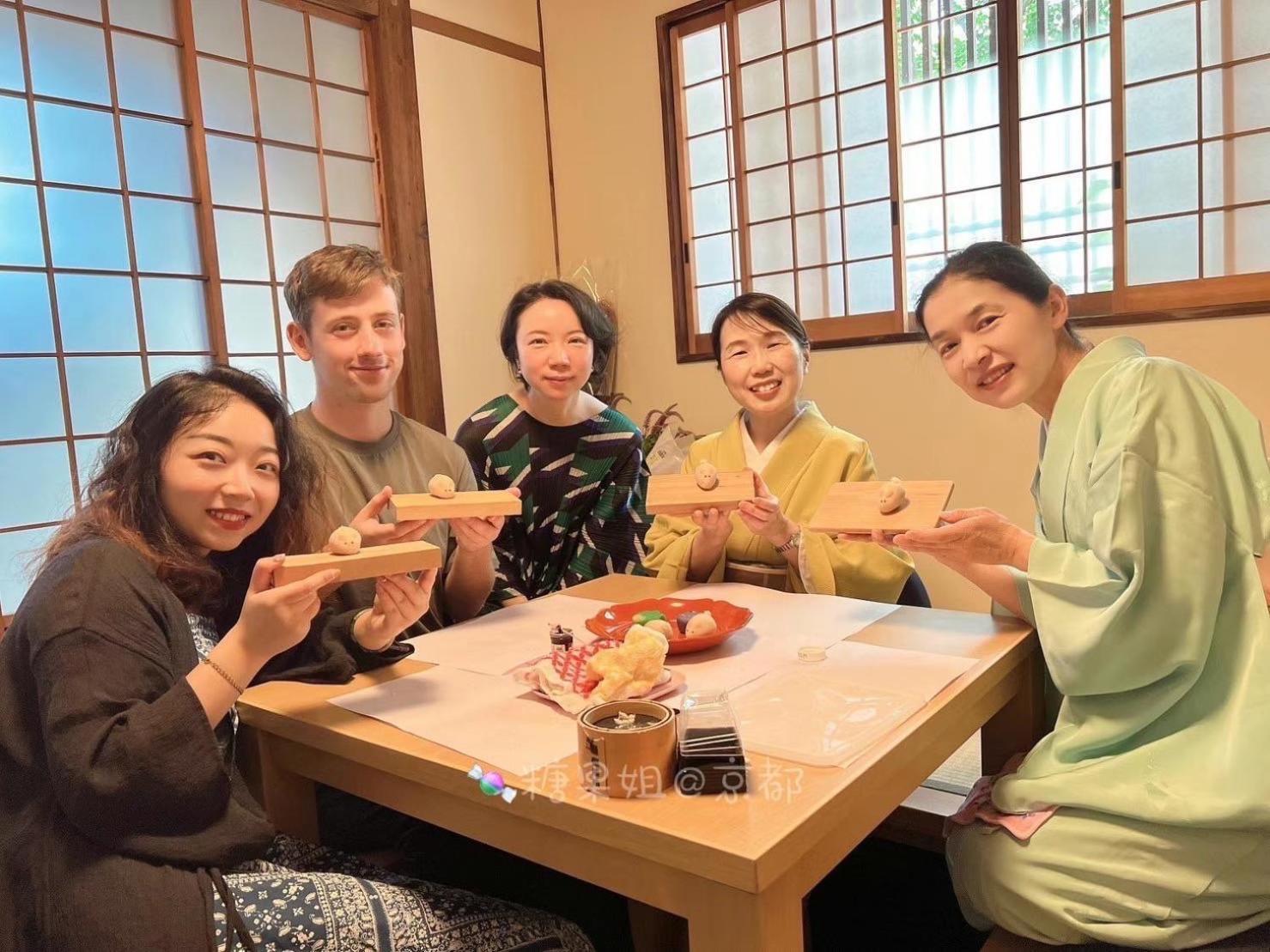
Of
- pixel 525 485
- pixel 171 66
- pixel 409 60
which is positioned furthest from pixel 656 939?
pixel 409 60

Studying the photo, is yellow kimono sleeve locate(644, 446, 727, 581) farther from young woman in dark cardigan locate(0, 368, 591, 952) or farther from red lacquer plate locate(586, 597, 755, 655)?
young woman in dark cardigan locate(0, 368, 591, 952)

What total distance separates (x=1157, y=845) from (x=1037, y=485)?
2.13 feet

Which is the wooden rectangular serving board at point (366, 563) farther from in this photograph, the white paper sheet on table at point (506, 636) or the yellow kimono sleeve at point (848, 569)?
the yellow kimono sleeve at point (848, 569)

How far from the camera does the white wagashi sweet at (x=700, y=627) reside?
1.51m

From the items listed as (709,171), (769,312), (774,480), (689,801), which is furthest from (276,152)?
(689,801)

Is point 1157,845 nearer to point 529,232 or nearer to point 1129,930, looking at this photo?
point 1129,930

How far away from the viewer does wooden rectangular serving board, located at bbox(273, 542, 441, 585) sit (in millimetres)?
1251

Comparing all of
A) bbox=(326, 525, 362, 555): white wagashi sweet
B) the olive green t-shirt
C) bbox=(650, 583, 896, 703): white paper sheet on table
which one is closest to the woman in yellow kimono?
bbox=(650, 583, 896, 703): white paper sheet on table

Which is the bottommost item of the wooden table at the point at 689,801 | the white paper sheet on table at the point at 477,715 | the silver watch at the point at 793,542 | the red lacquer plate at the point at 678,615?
the wooden table at the point at 689,801

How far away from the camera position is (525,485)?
274 centimetres

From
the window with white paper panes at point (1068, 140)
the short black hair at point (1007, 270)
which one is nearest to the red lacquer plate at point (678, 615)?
the short black hair at point (1007, 270)

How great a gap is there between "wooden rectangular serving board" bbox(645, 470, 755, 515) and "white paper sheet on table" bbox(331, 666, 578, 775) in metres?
0.62

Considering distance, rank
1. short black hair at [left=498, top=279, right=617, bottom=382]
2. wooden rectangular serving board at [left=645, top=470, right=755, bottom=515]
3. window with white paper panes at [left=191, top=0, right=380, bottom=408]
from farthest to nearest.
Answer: window with white paper panes at [left=191, top=0, right=380, bottom=408] → short black hair at [left=498, top=279, right=617, bottom=382] → wooden rectangular serving board at [left=645, top=470, right=755, bottom=515]

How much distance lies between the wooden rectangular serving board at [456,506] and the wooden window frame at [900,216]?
2.76 m
